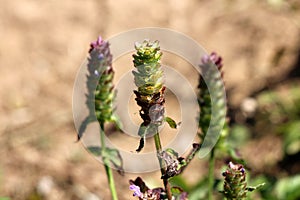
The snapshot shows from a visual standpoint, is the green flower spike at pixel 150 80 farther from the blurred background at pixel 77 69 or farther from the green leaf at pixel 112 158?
the blurred background at pixel 77 69

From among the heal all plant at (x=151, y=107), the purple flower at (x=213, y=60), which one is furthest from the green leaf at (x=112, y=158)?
the purple flower at (x=213, y=60)

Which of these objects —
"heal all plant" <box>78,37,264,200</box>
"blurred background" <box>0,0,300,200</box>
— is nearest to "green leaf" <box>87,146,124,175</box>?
"heal all plant" <box>78,37,264,200</box>

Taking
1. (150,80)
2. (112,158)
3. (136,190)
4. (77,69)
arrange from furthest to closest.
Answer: (77,69), (112,158), (136,190), (150,80)

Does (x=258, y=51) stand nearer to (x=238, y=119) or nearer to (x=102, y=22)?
(x=238, y=119)

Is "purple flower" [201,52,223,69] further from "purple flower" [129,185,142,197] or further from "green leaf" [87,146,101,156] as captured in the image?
"purple flower" [129,185,142,197]

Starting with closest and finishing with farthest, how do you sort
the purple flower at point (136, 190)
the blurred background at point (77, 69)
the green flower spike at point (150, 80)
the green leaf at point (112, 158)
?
the green flower spike at point (150, 80) → the purple flower at point (136, 190) → the green leaf at point (112, 158) → the blurred background at point (77, 69)

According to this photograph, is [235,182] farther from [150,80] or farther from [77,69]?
[77,69]

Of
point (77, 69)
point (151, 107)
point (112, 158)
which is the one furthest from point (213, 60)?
point (77, 69)
